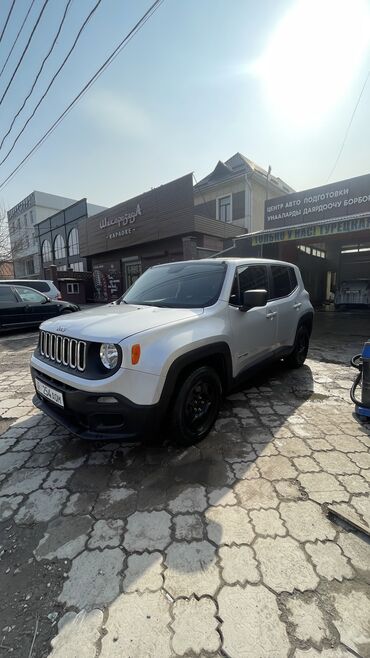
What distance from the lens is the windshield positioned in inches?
124

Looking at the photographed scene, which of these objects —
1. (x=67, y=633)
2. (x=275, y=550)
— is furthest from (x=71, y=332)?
(x=275, y=550)

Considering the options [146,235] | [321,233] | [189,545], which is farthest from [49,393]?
[146,235]

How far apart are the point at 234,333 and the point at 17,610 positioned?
2500mm

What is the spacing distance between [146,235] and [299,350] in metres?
13.4

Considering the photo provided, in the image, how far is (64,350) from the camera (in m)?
2.56

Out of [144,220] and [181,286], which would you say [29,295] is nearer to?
[181,286]

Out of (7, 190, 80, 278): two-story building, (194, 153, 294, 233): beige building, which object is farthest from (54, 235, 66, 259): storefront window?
(194, 153, 294, 233): beige building

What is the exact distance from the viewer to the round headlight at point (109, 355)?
2.24 metres

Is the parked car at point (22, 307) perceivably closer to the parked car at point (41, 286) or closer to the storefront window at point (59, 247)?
the parked car at point (41, 286)

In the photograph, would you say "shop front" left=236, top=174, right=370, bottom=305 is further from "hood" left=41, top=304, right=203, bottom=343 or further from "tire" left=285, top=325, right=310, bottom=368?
"hood" left=41, top=304, right=203, bottom=343

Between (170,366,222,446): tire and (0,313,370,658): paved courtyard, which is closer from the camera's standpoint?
(0,313,370,658): paved courtyard

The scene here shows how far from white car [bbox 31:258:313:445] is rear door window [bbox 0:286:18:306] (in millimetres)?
6098

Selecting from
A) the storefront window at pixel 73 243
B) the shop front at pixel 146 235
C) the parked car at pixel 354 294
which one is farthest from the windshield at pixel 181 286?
the storefront window at pixel 73 243

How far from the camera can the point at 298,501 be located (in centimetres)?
214
